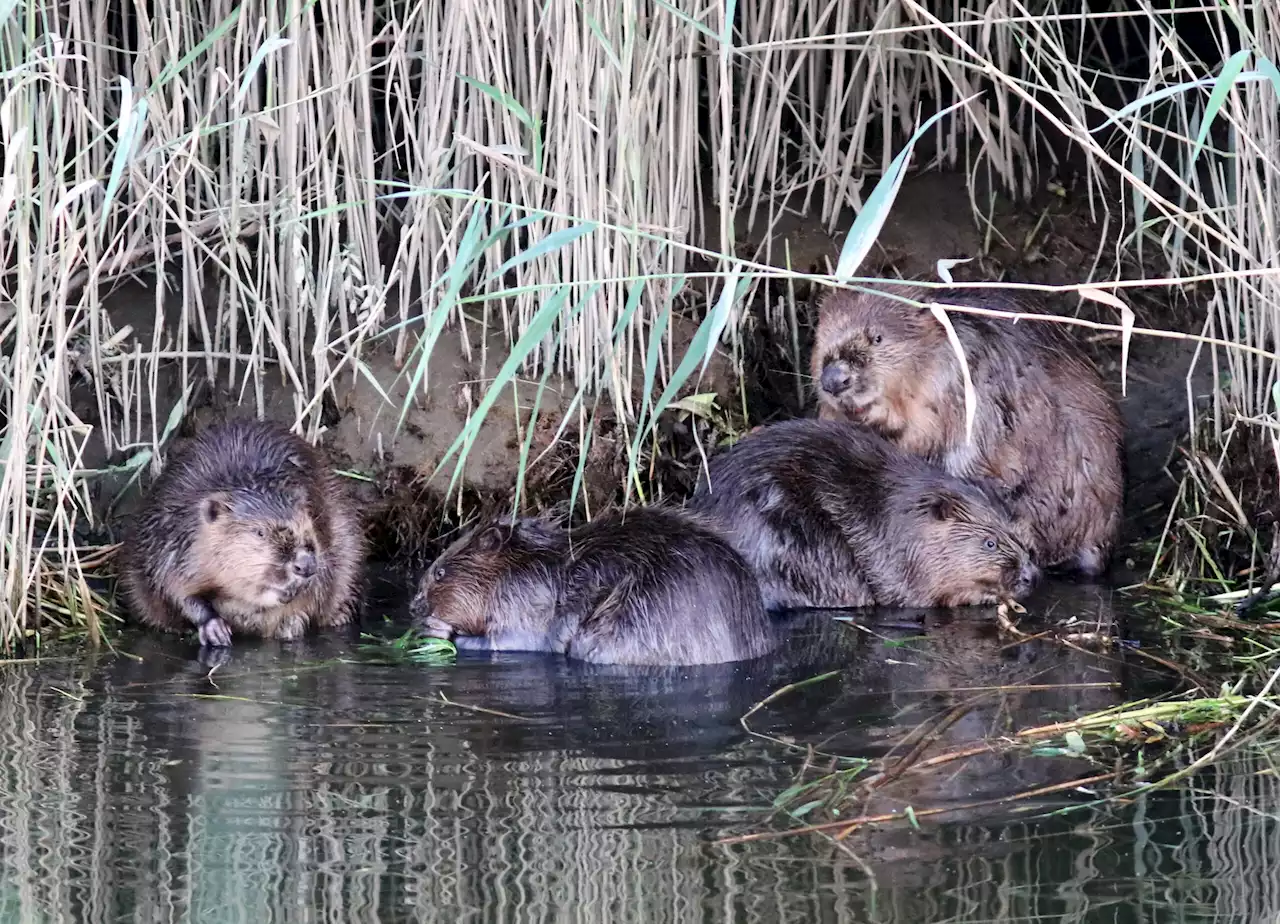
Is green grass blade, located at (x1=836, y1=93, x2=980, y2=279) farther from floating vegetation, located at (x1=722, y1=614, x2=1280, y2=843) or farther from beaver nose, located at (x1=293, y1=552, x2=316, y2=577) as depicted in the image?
beaver nose, located at (x1=293, y1=552, x2=316, y2=577)

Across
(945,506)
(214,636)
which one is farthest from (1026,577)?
(214,636)

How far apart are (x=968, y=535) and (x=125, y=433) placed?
2.31m

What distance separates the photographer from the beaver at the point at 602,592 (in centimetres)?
418

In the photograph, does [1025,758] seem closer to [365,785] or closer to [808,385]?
[365,785]

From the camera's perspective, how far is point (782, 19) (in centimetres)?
499

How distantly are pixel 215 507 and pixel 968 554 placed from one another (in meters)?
1.96

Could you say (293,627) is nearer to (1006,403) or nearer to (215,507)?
(215,507)

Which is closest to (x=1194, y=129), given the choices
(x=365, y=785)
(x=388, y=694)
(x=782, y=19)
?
(x=782, y=19)

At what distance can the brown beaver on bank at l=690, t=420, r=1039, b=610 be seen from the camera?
15.7ft

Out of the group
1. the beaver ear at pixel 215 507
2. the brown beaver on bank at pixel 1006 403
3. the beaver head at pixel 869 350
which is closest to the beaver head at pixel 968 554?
the brown beaver on bank at pixel 1006 403

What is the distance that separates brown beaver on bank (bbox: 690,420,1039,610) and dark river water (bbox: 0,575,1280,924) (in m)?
0.51

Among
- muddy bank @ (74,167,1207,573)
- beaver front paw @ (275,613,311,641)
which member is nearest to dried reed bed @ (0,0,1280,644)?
muddy bank @ (74,167,1207,573)

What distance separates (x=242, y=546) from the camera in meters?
4.54

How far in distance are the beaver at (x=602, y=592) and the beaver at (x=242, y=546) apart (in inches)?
11.0
